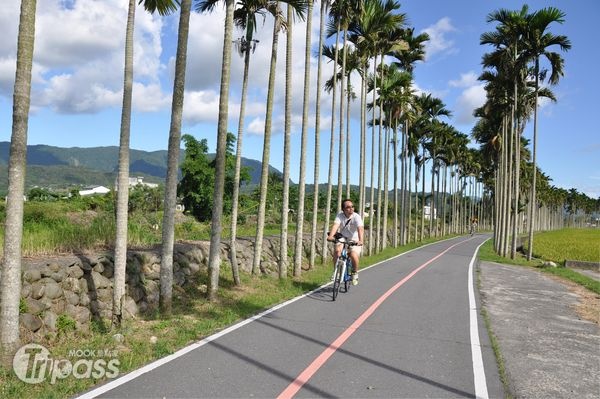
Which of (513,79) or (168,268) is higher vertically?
(513,79)

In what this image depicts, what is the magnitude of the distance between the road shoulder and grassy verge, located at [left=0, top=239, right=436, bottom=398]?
464 cm

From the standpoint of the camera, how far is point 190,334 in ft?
25.1

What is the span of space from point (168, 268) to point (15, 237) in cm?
338

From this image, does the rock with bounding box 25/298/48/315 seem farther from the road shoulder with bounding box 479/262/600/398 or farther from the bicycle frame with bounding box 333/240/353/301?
the road shoulder with bounding box 479/262/600/398

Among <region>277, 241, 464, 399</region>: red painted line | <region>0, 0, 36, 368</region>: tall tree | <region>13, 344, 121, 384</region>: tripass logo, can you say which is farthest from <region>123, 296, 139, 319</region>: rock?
<region>277, 241, 464, 399</region>: red painted line

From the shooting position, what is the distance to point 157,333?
25.8 feet

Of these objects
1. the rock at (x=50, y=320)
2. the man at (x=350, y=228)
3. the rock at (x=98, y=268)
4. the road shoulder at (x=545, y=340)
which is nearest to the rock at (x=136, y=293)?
the rock at (x=98, y=268)

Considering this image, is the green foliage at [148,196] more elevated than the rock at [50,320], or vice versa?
the green foliage at [148,196]

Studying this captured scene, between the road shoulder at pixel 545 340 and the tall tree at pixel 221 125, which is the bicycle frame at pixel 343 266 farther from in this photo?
the road shoulder at pixel 545 340

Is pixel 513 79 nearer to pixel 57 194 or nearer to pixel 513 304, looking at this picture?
pixel 513 304

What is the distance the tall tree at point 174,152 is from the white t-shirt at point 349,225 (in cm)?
428

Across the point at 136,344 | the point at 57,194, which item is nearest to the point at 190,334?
the point at 136,344

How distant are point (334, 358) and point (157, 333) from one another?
310 cm

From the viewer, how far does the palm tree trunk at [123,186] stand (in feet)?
26.6
